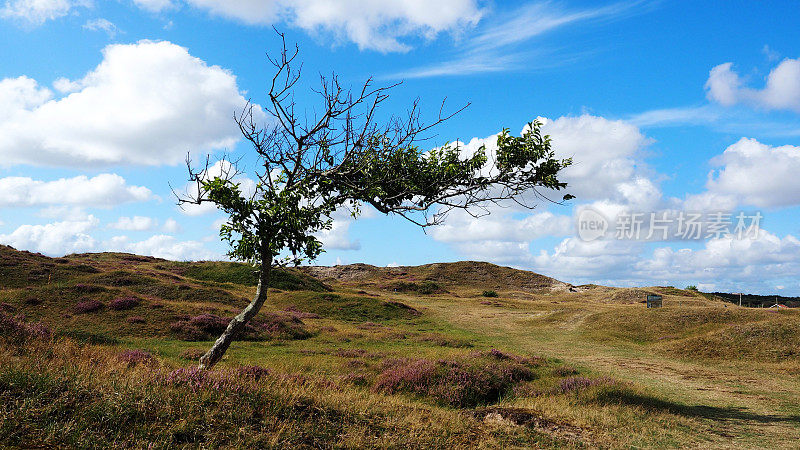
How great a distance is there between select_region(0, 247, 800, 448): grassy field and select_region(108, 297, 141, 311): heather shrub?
14 cm

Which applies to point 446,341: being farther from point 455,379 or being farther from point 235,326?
point 235,326

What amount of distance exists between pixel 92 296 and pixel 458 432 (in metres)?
34.3

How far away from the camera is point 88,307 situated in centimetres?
3136

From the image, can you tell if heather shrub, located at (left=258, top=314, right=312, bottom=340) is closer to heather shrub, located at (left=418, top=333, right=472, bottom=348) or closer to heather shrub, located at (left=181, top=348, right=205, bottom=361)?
heather shrub, located at (left=181, top=348, right=205, bottom=361)

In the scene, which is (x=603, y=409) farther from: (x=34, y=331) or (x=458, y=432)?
(x=34, y=331)

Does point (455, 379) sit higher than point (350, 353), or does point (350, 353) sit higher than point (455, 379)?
point (455, 379)

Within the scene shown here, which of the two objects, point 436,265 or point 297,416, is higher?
point 436,265

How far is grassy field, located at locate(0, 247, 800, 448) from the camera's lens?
29.9 feet

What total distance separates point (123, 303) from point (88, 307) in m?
2.13

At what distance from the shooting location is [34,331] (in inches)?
612

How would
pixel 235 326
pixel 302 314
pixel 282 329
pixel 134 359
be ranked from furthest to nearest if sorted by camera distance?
pixel 302 314 < pixel 282 329 < pixel 134 359 < pixel 235 326

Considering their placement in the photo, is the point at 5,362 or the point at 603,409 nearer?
the point at 5,362

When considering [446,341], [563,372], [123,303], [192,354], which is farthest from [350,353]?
[123,303]

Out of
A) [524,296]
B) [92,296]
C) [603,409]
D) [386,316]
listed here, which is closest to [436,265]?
[524,296]
